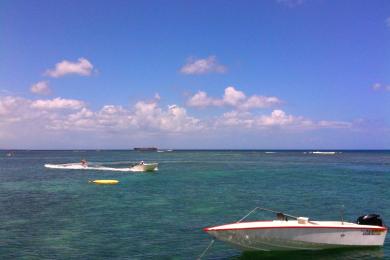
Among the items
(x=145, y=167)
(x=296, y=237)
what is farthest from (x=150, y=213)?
(x=145, y=167)

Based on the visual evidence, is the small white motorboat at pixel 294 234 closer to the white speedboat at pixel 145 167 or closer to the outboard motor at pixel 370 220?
the outboard motor at pixel 370 220

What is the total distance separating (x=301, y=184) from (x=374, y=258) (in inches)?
1666

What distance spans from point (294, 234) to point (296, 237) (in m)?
0.27

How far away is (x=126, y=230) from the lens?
32.4m

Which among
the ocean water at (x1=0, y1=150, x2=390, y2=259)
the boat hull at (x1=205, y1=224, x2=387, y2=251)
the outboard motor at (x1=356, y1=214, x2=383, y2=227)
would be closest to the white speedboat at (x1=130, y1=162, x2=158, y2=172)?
the ocean water at (x1=0, y1=150, x2=390, y2=259)

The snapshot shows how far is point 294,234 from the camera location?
2564 centimetres

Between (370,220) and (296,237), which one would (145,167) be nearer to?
(370,220)

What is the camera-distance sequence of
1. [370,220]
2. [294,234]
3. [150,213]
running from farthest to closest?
[150,213], [370,220], [294,234]

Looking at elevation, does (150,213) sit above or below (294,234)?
below

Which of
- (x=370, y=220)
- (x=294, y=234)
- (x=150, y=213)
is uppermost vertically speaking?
(x=370, y=220)

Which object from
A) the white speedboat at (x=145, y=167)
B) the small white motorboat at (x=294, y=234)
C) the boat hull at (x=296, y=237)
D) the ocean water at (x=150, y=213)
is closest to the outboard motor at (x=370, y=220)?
the small white motorboat at (x=294, y=234)

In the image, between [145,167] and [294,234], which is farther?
[145,167]

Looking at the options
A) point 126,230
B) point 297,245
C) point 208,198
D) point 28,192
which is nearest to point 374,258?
point 297,245

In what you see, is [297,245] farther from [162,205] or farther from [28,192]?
[28,192]
